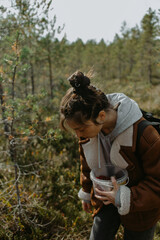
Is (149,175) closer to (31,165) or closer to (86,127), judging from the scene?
(86,127)

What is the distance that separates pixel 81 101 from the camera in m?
1.47

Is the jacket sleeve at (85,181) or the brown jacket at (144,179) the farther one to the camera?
the jacket sleeve at (85,181)

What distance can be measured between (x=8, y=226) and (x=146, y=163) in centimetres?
236

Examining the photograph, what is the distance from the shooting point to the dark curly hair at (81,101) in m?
1.47

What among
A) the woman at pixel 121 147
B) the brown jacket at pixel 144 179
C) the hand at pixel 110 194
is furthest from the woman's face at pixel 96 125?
the hand at pixel 110 194

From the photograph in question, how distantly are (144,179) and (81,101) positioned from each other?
2.73 ft

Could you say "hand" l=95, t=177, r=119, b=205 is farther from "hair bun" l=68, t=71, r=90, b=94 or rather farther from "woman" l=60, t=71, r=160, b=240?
"hair bun" l=68, t=71, r=90, b=94

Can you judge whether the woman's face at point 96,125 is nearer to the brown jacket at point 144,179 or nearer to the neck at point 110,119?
the neck at point 110,119

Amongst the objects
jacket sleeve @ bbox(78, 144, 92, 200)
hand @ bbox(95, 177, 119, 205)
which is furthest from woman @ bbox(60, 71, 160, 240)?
jacket sleeve @ bbox(78, 144, 92, 200)

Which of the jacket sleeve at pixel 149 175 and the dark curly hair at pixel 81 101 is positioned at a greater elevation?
the dark curly hair at pixel 81 101

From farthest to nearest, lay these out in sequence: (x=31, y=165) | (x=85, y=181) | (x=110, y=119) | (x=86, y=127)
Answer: (x=31, y=165) < (x=85, y=181) < (x=110, y=119) < (x=86, y=127)

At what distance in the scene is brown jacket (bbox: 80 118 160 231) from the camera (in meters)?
1.46

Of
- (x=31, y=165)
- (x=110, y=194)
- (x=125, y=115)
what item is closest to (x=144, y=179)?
(x=110, y=194)

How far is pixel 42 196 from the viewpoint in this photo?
11.9 ft
